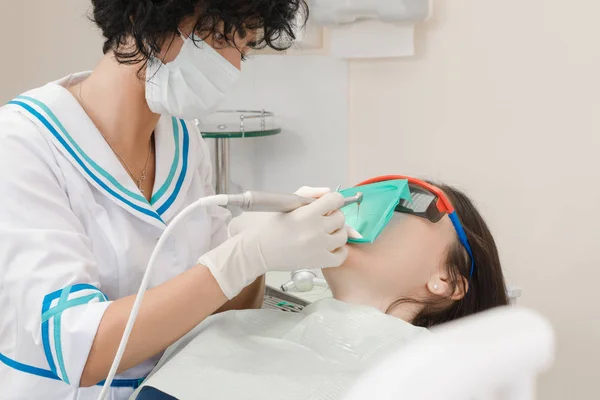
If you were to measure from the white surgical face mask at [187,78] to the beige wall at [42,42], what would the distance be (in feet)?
5.53

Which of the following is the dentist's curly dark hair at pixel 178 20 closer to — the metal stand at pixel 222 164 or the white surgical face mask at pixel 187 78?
the white surgical face mask at pixel 187 78

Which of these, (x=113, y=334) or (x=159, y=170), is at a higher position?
(x=159, y=170)

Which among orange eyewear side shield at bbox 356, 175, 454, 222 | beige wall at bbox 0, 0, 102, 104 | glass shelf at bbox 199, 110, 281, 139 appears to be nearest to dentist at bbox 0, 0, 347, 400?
orange eyewear side shield at bbox 356, 175, 454, 222

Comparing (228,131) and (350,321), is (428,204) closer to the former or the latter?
(350,321)

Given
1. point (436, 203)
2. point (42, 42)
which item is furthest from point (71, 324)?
point (42, 42)

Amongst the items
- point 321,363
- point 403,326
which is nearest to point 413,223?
point 403,326

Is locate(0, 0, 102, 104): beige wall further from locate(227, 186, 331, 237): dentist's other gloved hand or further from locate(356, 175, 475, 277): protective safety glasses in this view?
locate(356, 175, 475, 277): protective safety glasses

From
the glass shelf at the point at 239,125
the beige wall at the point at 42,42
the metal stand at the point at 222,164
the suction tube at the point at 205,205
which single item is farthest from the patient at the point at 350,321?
the beige wall at the point at 42,42

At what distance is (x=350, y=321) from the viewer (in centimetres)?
136

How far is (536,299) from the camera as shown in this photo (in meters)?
2.30

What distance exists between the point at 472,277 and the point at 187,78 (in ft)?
2.52

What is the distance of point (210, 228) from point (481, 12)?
49.3 inches

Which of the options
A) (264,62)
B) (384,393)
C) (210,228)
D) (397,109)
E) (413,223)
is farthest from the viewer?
(264,62)

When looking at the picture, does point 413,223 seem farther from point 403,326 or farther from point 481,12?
point 481,12
